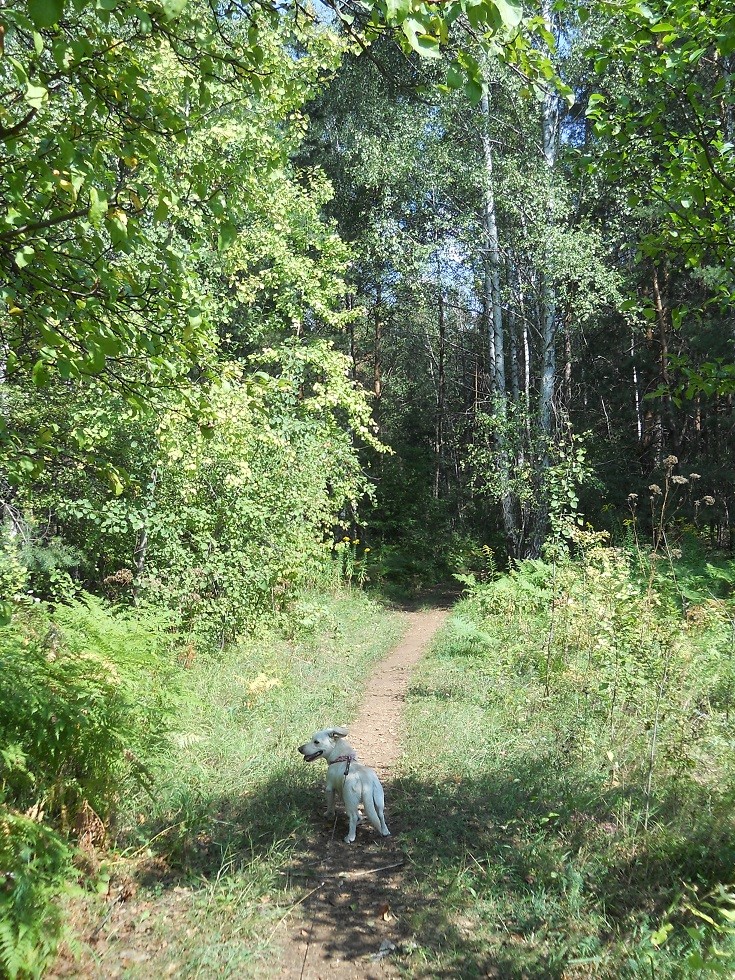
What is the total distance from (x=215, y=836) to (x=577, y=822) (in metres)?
2.49

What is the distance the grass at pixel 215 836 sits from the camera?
3.87 metres

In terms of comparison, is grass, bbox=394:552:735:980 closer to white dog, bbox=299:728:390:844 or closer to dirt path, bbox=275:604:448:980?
dirt path, bbox=275:604:448:980

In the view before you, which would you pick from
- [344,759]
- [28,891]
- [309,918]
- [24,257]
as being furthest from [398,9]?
[344,759]

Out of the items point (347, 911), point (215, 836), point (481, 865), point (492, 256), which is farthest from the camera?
point (492, 256)

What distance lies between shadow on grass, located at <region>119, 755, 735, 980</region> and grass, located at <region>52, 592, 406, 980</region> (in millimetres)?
26

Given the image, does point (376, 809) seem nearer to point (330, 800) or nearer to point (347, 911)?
point (330, 800)

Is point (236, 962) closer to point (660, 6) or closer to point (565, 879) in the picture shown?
point (565, 879)

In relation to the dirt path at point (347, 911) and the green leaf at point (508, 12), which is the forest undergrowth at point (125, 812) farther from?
the green leaf at point (508, 12)

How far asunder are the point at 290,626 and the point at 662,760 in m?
6.87

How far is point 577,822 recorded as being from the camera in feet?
16.4

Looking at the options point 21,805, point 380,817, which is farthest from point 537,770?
point 21,805

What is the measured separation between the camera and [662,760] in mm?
5484

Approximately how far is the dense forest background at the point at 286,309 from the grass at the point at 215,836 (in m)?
0.46

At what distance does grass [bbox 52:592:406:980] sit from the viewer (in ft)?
12.7
